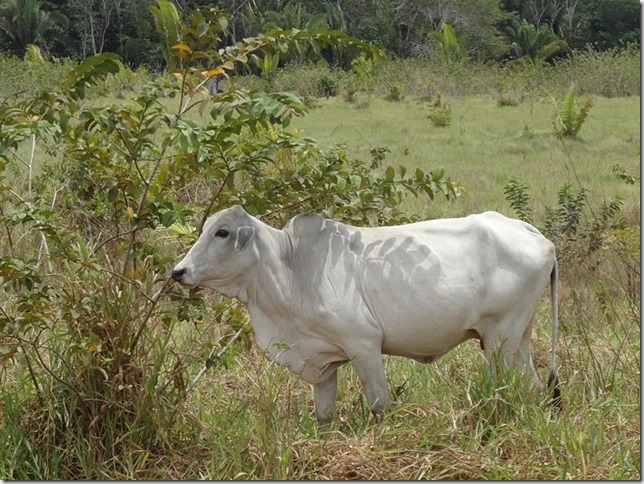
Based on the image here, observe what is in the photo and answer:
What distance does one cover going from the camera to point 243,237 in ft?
12.1

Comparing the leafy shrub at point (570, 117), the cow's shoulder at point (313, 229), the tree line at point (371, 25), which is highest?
the cow's shoulder at point (313, 229)

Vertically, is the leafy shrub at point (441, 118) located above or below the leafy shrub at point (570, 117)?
below

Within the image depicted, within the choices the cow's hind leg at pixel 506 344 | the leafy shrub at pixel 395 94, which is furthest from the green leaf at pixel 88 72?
the leafy shrub at pixel 395 94

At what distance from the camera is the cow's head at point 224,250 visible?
11.9 ft

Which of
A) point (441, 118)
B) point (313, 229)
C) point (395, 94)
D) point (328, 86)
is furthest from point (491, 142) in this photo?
point (313, 229)

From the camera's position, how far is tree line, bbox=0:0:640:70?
3219 centimetres

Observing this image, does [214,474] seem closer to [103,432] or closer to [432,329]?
[103,432]

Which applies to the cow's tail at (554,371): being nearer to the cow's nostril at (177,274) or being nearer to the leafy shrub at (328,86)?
the cow's nostril at (177,274)

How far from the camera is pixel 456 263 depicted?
3826 mm

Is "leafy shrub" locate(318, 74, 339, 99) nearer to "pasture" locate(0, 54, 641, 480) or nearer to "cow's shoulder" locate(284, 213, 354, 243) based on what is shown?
"pasture" locate(0, 54, 641, 480)

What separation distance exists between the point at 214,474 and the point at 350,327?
0.69 m

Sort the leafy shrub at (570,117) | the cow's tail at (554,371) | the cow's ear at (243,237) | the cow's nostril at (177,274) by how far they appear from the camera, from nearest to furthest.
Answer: the cow's nostril at (177,274) < the cow's ear at (243,237) < the cow's tail at (554,371) < the leafy shrub at (570,117)

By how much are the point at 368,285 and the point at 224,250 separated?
532 millimetres

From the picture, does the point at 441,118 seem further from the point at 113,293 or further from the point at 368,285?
the point at 113,293
